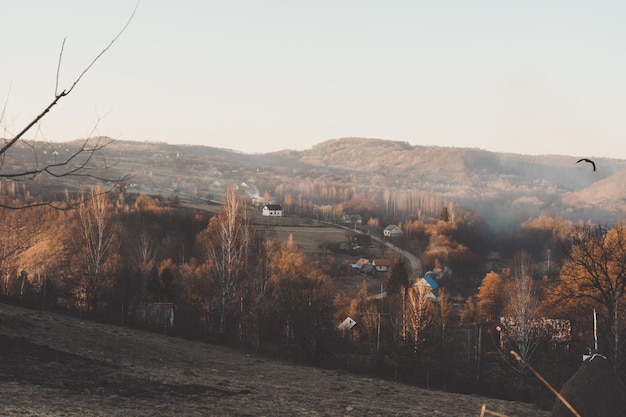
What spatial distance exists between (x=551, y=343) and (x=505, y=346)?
2913mm

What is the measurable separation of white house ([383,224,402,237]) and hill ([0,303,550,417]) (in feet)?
366

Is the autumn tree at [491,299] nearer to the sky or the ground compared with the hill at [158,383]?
nearer to the ground

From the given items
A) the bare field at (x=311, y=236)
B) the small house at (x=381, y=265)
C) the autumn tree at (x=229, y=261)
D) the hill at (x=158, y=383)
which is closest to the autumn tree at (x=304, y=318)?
the autumn tree at (x=229, y=261)

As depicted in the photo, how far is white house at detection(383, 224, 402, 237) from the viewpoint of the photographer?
450ft

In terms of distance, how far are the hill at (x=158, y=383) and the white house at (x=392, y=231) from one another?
111 m

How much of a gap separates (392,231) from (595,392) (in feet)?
420

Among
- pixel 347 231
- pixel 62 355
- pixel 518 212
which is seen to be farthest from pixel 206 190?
pixel 62 355

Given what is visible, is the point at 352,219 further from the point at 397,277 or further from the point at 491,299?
the point at 491,299

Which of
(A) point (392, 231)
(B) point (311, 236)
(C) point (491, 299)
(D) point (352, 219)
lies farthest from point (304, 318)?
(D) point (352, 219)

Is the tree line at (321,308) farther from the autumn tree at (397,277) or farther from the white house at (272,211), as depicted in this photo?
the white house at (272,211)

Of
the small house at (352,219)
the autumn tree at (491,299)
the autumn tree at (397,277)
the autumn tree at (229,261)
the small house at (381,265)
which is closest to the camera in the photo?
the autumn tree at (229,261)

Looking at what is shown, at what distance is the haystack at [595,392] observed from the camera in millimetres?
11742

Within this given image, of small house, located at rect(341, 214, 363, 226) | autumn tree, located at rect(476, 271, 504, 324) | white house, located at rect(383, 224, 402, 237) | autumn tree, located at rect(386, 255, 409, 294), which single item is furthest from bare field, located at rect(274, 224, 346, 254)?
autumn tree, located at rect(476, 271, 504, 324)

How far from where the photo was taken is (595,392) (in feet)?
39.1
